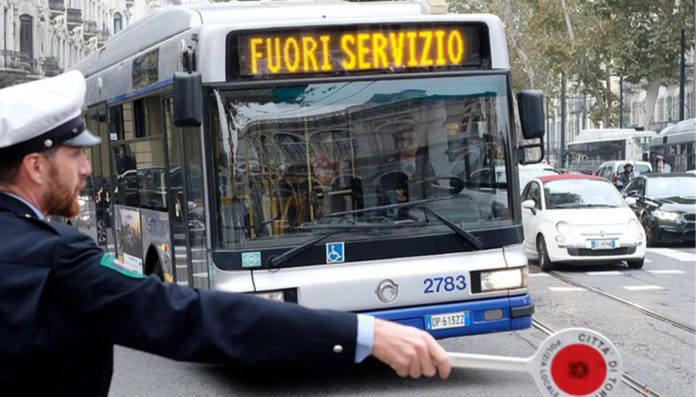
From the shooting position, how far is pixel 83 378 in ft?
6.90

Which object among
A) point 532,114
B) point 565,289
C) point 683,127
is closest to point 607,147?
point 683,127

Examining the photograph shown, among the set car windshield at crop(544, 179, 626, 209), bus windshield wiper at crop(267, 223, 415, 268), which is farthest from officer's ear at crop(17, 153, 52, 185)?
car windshield at crop(544, 179, 626, 209)

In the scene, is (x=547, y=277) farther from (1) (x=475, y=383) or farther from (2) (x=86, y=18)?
(2) (x=86, y=18)

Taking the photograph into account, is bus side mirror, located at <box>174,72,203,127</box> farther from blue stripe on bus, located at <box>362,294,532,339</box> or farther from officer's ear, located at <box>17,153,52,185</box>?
officer's ear, located at <box>17,153,52,185</box>

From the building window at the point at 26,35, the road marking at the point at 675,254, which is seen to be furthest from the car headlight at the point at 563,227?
the building window at the point at 26,35

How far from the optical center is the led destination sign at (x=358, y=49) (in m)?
7.54

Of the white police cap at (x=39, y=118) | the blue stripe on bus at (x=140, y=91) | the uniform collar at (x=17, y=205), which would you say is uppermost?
the blue stripe on bus at (x=140, y=91)

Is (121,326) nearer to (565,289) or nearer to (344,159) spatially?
(344,159)

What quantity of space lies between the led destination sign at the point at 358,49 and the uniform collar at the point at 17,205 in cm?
537

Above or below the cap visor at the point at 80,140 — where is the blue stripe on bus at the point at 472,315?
below

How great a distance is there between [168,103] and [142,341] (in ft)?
22.8

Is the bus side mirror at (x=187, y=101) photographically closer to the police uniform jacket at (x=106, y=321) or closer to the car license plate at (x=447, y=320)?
the car license plate at (x=447, y=320)

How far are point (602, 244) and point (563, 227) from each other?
2.03 ft

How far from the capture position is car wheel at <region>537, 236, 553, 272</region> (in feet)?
54.7
